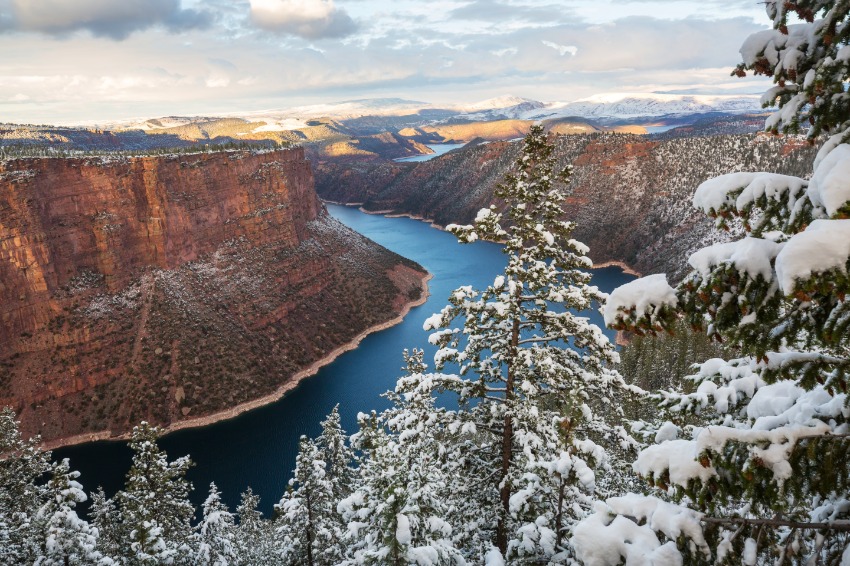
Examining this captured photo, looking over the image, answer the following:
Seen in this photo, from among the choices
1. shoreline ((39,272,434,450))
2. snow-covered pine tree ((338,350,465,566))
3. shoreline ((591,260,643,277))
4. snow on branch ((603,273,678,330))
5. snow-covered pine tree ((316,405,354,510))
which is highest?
snow on branch ((603,273,678,330))

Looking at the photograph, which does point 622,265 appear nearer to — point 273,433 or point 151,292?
point 273,433

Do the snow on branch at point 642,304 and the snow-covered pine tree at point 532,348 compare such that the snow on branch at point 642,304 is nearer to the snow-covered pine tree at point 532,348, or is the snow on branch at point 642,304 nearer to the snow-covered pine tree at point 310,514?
the snow-covered pine tree at point 532,348

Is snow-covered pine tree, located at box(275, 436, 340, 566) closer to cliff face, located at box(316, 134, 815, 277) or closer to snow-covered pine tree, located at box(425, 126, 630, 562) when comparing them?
snow-covered pine tree, located at box(425, 126, 630, 562)

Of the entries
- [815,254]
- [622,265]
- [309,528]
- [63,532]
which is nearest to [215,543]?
[309,528]

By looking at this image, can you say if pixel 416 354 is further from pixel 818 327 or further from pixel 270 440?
pixel 270 440

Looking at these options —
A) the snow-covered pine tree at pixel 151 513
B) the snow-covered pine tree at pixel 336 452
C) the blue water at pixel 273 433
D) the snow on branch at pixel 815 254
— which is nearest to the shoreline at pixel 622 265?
the blue water at pixel 273 433

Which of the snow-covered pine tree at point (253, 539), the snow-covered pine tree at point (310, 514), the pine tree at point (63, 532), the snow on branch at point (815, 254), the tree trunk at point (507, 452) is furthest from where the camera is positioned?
the snow-covered pine tree at point (253, 539)

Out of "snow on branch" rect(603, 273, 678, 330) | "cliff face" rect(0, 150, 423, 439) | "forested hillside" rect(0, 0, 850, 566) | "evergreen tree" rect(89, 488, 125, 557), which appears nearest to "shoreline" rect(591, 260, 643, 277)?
"cliff face" rect(0, 150, 423, 439)
